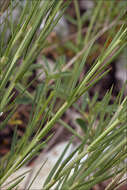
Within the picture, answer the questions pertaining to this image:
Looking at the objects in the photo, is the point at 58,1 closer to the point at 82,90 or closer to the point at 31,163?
the point at 82,90

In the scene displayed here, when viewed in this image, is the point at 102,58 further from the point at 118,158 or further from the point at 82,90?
the point at 118,158

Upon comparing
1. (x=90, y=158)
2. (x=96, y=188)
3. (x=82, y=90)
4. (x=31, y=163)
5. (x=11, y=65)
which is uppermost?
(x=11, y=65)

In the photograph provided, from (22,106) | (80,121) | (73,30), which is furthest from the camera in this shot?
(73,30)

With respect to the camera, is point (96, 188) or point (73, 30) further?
point (73, 30)

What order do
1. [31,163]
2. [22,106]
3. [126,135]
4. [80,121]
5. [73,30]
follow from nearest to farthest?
[126,135] → [80,121] → [31,163] → [22,106] → [73,30]

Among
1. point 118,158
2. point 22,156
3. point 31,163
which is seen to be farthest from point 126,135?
point 31,163

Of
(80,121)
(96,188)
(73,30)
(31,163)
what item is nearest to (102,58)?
(80,121)

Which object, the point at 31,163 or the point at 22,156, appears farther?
the point at 31,163

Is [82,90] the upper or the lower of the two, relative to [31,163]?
upper

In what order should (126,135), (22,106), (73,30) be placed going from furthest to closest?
1. (73,30)
2. (22,106)
3. (126,135)
